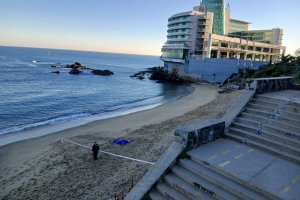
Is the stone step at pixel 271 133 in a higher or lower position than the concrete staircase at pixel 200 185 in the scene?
higher

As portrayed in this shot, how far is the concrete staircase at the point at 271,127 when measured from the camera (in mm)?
8750

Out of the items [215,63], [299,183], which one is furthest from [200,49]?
[299,183]

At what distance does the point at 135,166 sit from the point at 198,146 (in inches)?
193

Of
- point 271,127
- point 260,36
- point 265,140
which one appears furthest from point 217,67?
point 265,140

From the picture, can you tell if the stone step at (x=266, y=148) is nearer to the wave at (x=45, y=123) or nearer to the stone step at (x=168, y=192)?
the stone step at (x=168, y=192)

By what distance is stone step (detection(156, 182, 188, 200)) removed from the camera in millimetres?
7203

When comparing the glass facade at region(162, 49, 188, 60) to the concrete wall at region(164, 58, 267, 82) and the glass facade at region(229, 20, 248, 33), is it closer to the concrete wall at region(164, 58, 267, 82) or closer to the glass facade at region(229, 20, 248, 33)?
the concrete wall at region(164, 58, 267, 82)

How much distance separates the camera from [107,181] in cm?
1141

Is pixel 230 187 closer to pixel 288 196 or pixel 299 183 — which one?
pixel 288 196

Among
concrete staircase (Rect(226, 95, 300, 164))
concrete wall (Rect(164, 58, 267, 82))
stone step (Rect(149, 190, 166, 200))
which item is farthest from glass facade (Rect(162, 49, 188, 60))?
stone step (Rect(149, 190, 166, 200))

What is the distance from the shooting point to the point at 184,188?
7.30 meters

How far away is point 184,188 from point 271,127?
15.3 feet

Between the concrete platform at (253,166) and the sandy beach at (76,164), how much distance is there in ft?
13.5

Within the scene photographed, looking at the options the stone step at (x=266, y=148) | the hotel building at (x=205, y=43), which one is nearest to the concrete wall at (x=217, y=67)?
the hotel building at (x=205, y=43)
